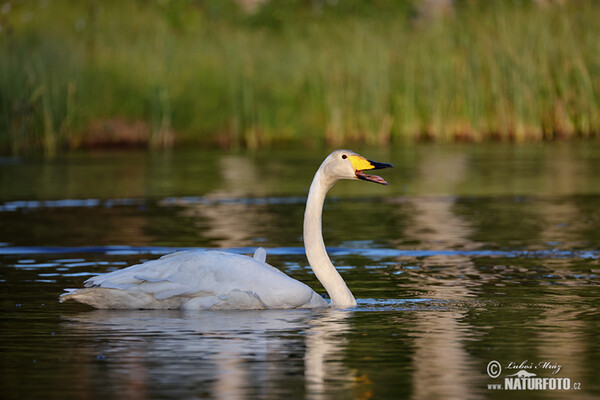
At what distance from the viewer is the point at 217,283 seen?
965cm

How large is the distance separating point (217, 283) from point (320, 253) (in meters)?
0.87

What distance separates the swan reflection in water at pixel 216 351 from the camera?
697cm

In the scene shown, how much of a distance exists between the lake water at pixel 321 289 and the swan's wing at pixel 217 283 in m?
0.13

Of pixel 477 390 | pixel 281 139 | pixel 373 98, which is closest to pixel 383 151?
pixel 373 98

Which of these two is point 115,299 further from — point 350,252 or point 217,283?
point 350,252

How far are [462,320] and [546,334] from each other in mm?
772

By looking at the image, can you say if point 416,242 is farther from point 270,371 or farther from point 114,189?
point 114,189

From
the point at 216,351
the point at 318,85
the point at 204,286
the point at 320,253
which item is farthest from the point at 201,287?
the point at 318,85

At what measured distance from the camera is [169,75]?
1196 inches

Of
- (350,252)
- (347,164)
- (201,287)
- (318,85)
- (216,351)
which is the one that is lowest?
(350,252)

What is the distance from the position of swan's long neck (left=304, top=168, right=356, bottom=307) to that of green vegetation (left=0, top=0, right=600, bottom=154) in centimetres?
1893

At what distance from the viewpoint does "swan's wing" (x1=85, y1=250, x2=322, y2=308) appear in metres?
9.59

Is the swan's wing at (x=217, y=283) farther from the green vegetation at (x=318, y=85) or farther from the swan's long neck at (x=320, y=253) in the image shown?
the green vegetation at (x=318, y=85)

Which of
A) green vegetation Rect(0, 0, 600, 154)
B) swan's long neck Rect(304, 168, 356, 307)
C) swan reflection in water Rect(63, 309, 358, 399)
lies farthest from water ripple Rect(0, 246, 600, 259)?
green vegetation Rect(0, 0, 600, 154)
